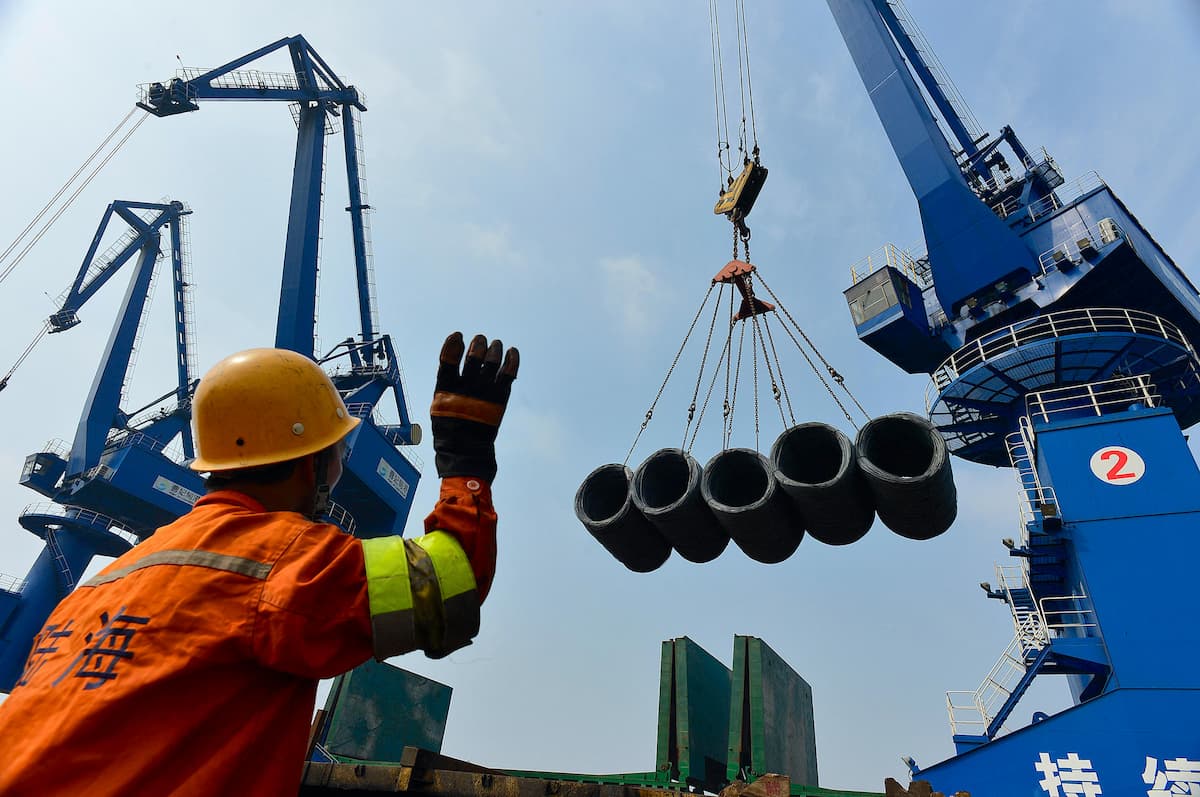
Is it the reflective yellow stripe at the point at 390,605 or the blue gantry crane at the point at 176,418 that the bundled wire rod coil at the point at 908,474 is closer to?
the reflective yellow stripe at the point at 390,605

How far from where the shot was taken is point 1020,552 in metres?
11.8

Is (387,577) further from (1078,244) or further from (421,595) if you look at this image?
(1078,244)

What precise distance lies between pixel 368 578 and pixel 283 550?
20cm

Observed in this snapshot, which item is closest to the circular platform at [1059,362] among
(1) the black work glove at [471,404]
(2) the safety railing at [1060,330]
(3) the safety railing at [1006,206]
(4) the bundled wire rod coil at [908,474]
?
(2) the safety railing at [1060,330]

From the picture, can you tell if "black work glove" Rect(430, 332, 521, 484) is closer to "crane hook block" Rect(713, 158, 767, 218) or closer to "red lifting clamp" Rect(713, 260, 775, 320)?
"red lifting clamp" Rect(713, 260, 775, 320)

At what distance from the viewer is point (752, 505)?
458cm

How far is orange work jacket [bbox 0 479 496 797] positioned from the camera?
1248 mm

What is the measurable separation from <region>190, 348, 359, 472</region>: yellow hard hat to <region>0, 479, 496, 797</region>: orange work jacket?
34 cm

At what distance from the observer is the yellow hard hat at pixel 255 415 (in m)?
1.84

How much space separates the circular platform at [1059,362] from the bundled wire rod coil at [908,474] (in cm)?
926

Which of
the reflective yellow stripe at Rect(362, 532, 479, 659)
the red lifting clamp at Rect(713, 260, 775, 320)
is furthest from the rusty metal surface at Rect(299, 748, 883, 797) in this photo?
the red lifting clamp at Rect(713, 260, 775, 320)

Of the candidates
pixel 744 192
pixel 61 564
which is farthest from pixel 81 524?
pixel 744 192

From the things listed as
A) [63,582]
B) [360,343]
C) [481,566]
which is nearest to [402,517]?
[360,343]

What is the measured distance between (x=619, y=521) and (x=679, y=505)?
48 cm
